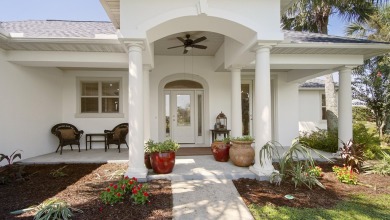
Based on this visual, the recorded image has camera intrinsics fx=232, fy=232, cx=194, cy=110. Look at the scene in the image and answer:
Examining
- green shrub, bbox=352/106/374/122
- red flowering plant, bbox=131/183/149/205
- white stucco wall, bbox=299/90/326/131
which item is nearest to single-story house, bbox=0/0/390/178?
red flowering plant, bbox=131/183/149/205

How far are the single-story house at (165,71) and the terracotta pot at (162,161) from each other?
35 centimetres

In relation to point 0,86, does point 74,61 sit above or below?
above

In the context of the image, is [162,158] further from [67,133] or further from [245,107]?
[245,107]

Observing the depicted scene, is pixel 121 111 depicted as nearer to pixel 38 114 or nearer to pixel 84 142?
pixel 84 142

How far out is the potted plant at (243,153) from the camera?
540 cm

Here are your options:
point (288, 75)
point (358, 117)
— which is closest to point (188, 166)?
point (288, 75)

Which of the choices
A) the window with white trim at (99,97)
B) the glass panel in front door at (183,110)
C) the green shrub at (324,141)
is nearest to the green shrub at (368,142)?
the green shrub at (324,141)

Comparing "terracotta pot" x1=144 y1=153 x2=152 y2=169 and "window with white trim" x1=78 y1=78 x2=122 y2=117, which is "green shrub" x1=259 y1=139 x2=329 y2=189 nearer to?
"terracotta pot" x1=144 y1=153 x2=152 y2=169

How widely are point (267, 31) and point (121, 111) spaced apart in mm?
6139

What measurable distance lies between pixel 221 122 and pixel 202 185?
4.56 meters

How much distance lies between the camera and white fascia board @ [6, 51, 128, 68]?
20.1 ft

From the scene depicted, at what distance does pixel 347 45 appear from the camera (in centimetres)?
621

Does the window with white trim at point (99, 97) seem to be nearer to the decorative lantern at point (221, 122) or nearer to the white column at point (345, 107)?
the decorative lantern at point (221, 122)

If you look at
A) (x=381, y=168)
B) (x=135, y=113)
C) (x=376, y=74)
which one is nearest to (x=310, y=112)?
(x=376, y=74)
